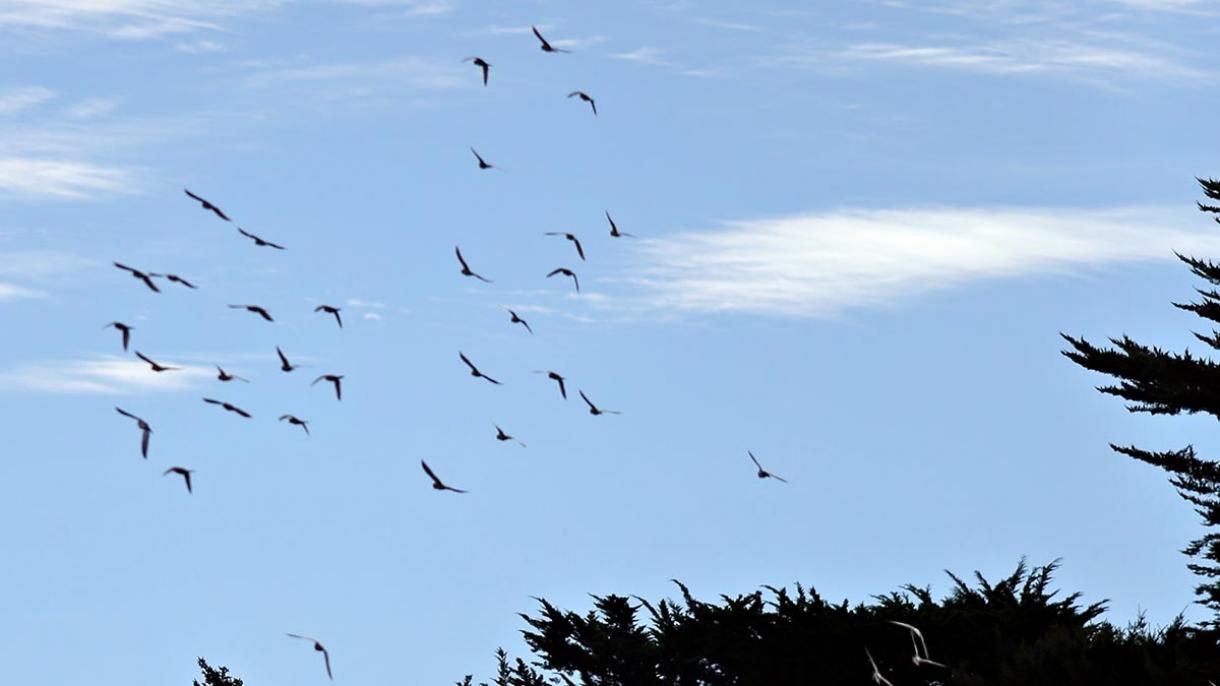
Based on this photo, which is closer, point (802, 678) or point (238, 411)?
point (238, 411)

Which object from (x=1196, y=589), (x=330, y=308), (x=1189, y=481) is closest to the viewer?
(x=330, y=308)

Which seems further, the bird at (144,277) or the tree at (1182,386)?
the tree at (1182,386)

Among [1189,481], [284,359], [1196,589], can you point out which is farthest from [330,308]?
[1189,481]

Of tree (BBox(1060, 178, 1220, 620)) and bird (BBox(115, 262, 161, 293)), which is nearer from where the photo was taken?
bird (BBox(115, 262, 161, 293))

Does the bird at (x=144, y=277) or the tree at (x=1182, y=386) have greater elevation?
the bird at (x=144, y=277)

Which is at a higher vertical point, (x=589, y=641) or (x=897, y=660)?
(x=897, y=660)

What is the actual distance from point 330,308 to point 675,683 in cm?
2204

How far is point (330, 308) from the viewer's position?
66.5ft

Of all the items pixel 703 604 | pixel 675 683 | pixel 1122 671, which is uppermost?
pixel 1122 671

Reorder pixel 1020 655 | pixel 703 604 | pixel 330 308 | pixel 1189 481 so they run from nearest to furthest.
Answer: pixel 330 308, pixel 1020 655, pixel 703 604, pixel 1189 481

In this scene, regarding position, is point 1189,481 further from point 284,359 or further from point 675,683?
point 284,359

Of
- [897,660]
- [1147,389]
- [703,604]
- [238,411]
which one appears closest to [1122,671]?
[897,660]

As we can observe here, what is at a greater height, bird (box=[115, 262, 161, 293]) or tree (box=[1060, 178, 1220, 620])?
bird (box=[115, 262, 161, 293])

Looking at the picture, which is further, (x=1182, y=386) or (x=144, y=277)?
(x=1182, y=386)
